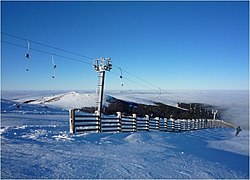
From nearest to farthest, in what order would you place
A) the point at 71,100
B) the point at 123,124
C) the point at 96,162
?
the point at 96,162 < the point at 123,124 < the point at 71,100

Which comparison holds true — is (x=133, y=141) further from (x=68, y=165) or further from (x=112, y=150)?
(x=68, y=165)

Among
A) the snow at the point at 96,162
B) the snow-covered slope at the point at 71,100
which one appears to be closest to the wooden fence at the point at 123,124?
the snow at the point at 96,162

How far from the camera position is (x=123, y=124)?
666 inches

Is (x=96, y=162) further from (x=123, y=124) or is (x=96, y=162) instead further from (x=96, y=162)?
(x=123, y=124)

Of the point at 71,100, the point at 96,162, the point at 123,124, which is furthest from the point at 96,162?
the point at 71,100

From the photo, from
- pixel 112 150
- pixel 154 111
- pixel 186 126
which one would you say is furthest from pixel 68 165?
pixel 154 111

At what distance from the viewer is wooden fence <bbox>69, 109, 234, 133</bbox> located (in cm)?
1339

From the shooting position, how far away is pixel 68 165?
263 inches

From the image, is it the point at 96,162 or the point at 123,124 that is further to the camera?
the point at 123,124

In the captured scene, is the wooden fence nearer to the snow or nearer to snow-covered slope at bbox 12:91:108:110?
the snow

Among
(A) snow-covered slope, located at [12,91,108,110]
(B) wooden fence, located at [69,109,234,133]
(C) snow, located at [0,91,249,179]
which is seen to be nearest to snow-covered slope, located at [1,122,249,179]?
(C) snow, located at [0,91,249,179]

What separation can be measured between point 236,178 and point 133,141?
517 cm

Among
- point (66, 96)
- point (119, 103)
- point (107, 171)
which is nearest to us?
point (107, 171)

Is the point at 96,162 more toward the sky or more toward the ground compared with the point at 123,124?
more toward the ground
